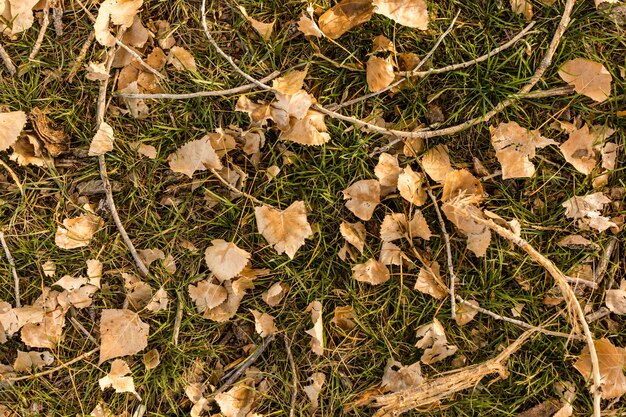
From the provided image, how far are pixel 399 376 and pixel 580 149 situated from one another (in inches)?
45.3

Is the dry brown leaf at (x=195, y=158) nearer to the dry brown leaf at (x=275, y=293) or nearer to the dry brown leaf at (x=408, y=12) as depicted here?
the dry brown leaf at (x=275, y=293)

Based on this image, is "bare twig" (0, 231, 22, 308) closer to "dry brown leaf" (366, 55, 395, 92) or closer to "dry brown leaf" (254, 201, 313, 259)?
"dry brown leaf" (254, 201, 313, 259)

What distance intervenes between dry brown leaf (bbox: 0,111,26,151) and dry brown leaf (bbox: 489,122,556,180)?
1864mm

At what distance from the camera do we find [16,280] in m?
2.21

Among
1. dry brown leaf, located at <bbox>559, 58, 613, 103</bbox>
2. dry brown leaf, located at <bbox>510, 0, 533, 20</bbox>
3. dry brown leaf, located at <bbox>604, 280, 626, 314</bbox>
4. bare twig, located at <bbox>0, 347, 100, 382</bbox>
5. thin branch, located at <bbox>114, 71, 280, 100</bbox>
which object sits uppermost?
dry brown leaf, located at <bbox>510, 0, 533, 20</bbox>

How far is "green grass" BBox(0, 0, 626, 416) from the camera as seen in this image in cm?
218

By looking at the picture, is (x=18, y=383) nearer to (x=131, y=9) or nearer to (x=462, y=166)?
(x=131, y=9)

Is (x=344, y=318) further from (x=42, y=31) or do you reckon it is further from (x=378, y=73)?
(x=42, y=31)

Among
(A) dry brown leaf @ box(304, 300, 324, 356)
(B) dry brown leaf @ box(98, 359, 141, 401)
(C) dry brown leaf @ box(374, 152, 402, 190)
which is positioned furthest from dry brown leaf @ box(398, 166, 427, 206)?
(B) dry brown leaf @ box(98, 359, 141, 401)

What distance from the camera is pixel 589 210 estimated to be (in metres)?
2.16

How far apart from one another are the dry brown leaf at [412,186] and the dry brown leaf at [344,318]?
0.50 metres

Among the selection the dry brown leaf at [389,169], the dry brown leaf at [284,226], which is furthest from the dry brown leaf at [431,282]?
the dry brown leaf at [284,226]

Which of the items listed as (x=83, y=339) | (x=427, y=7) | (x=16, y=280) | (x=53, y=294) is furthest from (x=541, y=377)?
(x=16, y=280)

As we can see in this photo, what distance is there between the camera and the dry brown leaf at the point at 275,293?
2.17 meters
